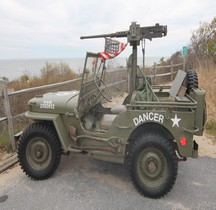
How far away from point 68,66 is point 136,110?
790 cm

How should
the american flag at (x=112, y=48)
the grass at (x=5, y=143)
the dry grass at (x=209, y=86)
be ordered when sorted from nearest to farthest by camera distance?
the american flag at (x=112, y=48) → the grass at (x=5, y=143) → the dry grass at (x=209, y=86)

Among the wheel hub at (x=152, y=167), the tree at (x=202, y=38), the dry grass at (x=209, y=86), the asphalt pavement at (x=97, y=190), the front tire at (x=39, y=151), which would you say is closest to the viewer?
the asphalt pavement at (x=97, y=190)

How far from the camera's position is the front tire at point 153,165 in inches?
108

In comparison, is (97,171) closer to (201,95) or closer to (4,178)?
(4,178)

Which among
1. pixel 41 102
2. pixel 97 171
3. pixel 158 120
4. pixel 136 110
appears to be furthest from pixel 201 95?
pixel 41 102

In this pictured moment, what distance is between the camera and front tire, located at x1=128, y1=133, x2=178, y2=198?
2.75 metres

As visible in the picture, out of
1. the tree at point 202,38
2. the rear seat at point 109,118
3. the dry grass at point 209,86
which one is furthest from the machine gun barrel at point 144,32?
the tree at point 202,38

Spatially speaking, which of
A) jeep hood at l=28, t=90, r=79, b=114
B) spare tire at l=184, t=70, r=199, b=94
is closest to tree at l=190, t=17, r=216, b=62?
spare tire at l=184, t=70, r=199, b=94

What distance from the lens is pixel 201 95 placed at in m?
2.78

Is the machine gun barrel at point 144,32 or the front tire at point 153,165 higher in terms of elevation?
the machine gun barrel at point 144,32

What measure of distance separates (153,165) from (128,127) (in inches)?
22.1

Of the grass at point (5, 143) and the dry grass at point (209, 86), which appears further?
the dry grass at point (209, 86)

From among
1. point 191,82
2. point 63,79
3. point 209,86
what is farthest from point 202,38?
point 191,82

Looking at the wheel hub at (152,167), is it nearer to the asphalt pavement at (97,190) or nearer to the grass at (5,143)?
the asphalt pavement at (97,190)
